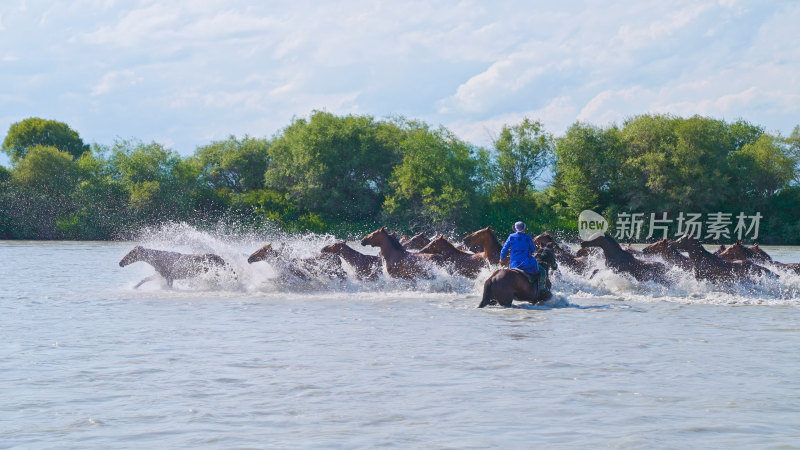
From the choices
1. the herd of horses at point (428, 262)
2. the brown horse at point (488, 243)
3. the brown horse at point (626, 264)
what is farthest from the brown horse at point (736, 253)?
the brown horse at point (488, 243)

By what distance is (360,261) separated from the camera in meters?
17.8

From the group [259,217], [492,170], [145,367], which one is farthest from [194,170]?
[145,367]

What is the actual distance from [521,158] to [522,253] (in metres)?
47.2

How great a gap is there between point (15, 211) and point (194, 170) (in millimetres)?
12200

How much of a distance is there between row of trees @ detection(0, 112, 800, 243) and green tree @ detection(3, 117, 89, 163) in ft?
53.7

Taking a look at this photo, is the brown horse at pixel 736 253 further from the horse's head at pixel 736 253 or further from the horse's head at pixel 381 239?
the horse's head at pixel 381 239

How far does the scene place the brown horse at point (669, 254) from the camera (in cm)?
1747

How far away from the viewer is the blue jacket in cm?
1455

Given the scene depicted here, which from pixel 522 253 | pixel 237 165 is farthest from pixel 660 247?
pixel 237 165

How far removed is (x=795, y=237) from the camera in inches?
2045

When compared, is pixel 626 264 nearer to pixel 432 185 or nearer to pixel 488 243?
pixel 488 243

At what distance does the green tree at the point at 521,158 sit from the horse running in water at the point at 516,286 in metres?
46.0

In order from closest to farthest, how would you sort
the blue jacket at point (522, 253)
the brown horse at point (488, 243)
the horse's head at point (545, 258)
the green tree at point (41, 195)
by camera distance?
the blue jacket at point (522, 253)
the horse's head at point (545, 258)
the brown horse at point (488, 243)
the green tree at point (41, 195)

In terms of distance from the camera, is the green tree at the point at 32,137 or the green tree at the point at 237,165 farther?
the green tree at the point at 32,137
